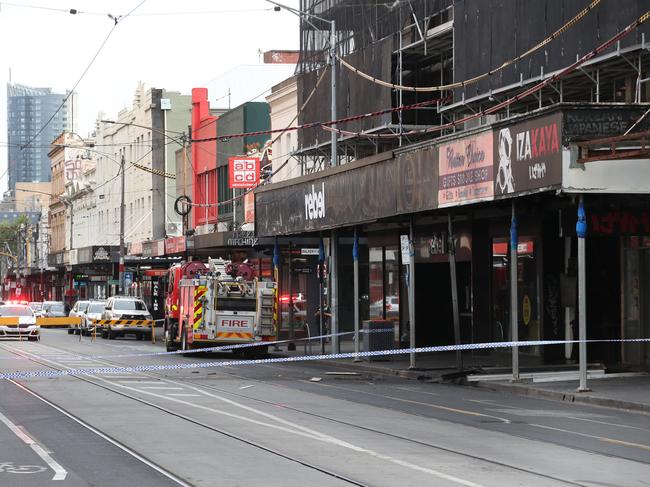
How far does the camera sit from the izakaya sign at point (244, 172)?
52.3 metres

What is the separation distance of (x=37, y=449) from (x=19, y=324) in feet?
119

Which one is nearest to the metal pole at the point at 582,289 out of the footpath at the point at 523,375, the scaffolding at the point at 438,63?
the footpath at the point at 523,375

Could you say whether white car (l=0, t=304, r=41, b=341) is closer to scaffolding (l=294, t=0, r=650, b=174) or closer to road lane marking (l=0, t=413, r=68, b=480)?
scaffolding (l=294, t=0, r=650, b=174)

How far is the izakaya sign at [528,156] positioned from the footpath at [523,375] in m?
3.70

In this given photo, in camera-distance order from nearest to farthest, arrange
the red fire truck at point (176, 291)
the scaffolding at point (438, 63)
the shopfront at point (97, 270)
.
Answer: the scaffolding at point (438, 63) < the red fire truck at point (176, 291) < the shopfront at point (97, 270)

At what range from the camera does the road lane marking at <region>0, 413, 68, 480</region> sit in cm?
1196

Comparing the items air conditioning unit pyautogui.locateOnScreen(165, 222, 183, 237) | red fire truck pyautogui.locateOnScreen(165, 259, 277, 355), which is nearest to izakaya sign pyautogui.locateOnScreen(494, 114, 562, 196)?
red fire truck pyautogui.locateOnScreen(165, 259, 277, 355)

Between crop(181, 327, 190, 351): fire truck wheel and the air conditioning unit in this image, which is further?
the air conditioning unit

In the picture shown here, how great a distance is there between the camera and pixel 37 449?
13852 mm

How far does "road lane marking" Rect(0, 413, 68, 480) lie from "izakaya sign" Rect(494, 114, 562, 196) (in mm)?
10201

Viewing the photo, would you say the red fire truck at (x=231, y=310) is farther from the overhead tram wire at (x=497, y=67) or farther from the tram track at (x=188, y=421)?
the tram track at (x=188, y=421)

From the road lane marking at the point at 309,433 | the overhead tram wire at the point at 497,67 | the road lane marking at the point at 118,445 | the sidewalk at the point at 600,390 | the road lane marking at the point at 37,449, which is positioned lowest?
the sidewalk at the point at 600,390

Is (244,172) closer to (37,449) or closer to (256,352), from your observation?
(256,352)

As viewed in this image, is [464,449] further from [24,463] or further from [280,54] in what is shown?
[280,54]
